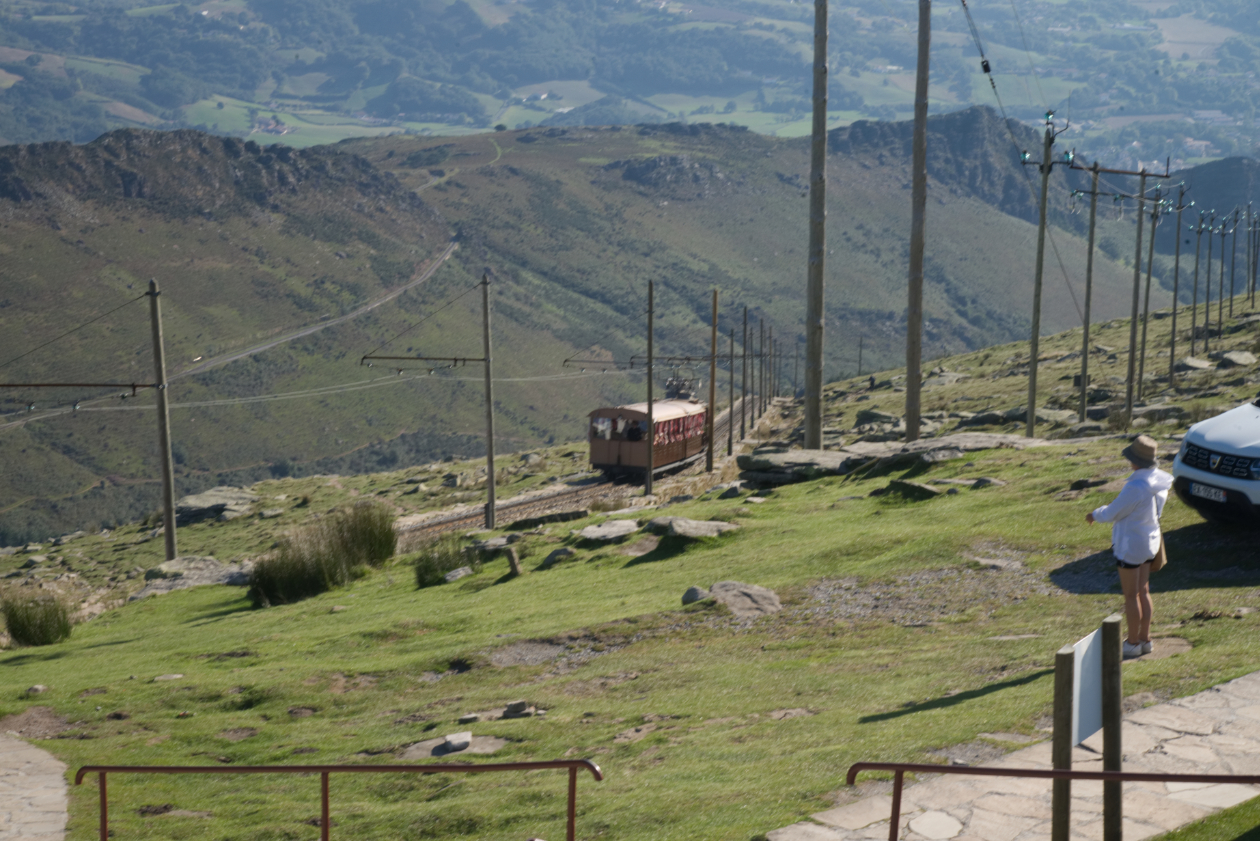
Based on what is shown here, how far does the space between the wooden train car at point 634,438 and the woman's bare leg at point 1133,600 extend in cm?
3424

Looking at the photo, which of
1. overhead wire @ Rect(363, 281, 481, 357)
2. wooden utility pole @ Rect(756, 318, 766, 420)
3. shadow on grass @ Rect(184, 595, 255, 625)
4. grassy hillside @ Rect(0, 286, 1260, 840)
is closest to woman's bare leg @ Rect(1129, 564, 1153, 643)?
grassy hillside @ Rect(0, 286, 1260, 840)

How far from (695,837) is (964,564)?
738cm

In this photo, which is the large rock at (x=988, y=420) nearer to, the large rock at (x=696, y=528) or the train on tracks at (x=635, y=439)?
the train on tracks at (x=635, y=439)

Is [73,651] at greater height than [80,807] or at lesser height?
lesser

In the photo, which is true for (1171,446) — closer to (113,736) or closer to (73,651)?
(113,736)

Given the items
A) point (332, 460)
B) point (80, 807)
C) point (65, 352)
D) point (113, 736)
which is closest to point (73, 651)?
point (113, 736)

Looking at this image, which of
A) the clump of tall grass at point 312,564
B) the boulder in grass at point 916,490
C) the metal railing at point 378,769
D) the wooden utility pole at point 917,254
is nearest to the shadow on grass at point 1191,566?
the boulder in grass at point 916,490

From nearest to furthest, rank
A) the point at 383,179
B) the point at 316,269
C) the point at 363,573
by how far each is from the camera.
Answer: the point at 363,573 < the point at 316,269 < the point at 383,179

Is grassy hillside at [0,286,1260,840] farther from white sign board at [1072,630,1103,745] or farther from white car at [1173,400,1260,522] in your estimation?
white sign board at [1072,630,1103,745]

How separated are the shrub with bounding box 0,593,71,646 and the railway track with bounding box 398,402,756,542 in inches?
508

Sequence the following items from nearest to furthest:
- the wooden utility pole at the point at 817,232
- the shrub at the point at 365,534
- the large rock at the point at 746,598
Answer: the large rock at the point at 746,598 → the shrub at the point at 365,534 → the wooden utility pole at the point at 817,232

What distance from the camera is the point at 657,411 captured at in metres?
44.9

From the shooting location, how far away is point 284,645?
14.6 m

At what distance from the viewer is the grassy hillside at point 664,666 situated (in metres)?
7.72
